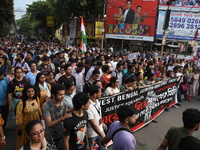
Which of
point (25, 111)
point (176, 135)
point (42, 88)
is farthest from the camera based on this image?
point (42, 88)

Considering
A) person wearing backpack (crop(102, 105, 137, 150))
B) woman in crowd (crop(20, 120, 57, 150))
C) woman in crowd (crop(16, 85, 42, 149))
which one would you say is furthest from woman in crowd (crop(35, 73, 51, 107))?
person wearing backpack (crop(102, 105, 137, 150))

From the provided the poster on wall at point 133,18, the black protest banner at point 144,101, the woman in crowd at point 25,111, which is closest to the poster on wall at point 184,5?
the poster on wall at point 133,18

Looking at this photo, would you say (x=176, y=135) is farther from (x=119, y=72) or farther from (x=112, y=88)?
(x=119, y=72)

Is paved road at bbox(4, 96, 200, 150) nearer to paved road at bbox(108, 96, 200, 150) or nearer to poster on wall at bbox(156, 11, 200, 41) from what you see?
paved road at bbox(108, 96, 200, 150)

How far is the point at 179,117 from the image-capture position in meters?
5.73

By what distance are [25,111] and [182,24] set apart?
18563mm

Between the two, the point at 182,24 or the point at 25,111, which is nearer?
Answer: the point at 25,111

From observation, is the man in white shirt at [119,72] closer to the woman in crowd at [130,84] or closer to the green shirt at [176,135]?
the woman in crowd at [130,84]

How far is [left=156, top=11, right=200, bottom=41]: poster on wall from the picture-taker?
1719 cm

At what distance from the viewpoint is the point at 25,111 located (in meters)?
2.98

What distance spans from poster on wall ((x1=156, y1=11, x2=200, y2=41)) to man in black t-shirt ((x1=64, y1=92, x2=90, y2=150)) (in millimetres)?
18140

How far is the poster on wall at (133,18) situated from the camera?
737 inches

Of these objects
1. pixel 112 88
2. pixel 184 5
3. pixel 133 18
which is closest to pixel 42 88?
pixel 112 88

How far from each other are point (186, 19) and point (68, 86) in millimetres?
18069
